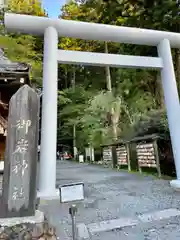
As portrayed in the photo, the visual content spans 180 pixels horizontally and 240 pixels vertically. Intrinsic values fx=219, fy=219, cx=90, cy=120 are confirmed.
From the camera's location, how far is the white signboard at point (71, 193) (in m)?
2.49

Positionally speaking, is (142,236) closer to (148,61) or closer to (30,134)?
(30,134)

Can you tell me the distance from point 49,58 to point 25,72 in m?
1.84

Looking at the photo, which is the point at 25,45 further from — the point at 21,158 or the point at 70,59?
the point at 21,158

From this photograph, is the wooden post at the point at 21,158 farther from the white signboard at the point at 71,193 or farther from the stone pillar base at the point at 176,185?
the stone pillar base at the point at 176,185

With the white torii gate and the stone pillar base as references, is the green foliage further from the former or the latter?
the stone pillar base

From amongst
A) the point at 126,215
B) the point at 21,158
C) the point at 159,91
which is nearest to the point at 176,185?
the point at 126,215

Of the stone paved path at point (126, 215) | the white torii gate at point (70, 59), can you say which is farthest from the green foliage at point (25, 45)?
the stone paved path at point (126, 215)

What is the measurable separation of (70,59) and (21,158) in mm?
3480

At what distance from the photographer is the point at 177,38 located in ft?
21.6

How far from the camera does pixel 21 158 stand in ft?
9.98

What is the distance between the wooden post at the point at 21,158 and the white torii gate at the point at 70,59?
1.85 meters

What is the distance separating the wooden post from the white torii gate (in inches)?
72.7

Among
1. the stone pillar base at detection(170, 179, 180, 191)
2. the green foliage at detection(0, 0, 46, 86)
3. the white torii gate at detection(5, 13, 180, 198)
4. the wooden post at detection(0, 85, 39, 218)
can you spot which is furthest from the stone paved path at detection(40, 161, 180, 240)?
the green foliage at detection(0, 0, 46, 86)

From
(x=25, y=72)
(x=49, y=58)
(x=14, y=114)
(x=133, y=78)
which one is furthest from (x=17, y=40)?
(x=14, y=114)
